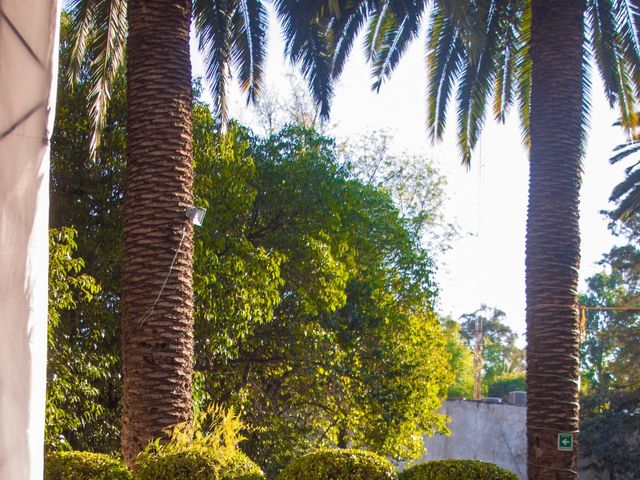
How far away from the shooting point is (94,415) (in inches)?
598

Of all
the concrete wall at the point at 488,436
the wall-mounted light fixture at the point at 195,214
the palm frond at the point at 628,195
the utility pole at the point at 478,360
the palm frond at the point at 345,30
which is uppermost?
the palm frond at the point at 345,30

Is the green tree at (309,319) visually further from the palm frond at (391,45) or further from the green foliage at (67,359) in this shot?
the palm frond at (391,45)

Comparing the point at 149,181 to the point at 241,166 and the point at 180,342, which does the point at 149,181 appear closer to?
the point at 180,342

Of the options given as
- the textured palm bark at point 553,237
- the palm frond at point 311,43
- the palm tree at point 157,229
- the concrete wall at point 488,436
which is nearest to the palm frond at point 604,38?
the textured palm bark at point 553,237

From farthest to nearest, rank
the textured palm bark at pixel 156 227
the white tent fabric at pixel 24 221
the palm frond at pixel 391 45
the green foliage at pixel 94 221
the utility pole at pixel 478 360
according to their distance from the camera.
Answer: the utility pole at pixel 478 360, the green foliage at pixel 94 221, the palm frond at pixel 391 45, the textured palm bark at pixel 156 227, the white tent fabric at pixel 24 221

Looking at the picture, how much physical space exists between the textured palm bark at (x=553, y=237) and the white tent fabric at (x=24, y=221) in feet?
24.8

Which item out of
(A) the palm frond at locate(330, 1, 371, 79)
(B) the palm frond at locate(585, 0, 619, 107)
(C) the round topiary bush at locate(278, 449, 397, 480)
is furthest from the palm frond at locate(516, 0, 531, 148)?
(C) the round topiary bush at locate(278, 449, 397, 480)

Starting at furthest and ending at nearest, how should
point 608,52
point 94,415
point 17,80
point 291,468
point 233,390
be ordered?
point 233,390, point 94,415, point 608,52, point 291,468, point 17,80

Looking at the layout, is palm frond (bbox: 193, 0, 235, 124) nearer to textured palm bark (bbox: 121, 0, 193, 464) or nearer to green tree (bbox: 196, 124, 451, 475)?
green tree (bbox: 196, 124, 451, 475)

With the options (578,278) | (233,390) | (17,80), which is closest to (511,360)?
(233,390)

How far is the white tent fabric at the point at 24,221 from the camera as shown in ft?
9.42

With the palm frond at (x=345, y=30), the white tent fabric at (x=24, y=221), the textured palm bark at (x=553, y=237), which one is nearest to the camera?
the white tent fabric at (x=24, y=221)

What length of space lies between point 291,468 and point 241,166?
417 inches

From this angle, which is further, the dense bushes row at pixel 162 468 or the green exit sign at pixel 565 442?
the green exit sign at pixel 565 442
